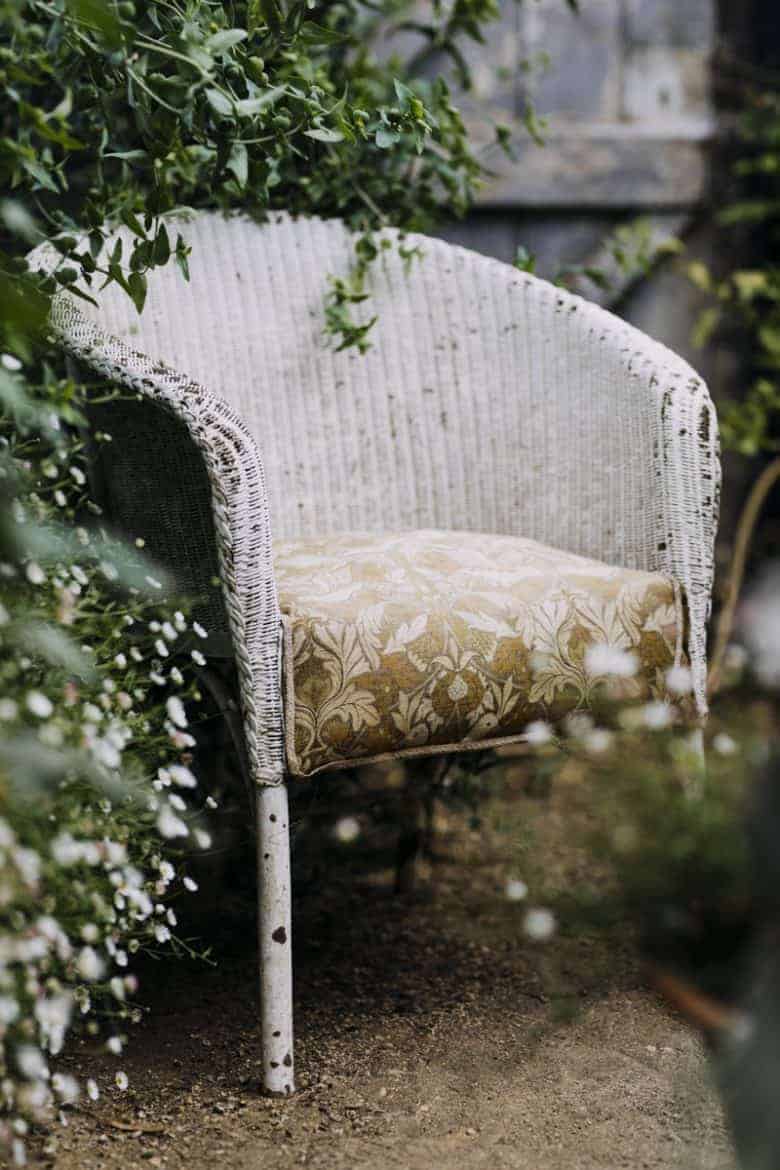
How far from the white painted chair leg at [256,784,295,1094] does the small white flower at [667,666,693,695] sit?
403mm

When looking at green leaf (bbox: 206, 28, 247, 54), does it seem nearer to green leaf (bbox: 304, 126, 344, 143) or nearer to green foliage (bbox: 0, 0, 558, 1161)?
green foliage (bbox: 0, 0, 558, 1161)

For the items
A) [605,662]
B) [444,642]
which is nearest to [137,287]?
[444,642]

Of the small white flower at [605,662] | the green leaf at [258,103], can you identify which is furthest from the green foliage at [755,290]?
the green leaf at [258,103]

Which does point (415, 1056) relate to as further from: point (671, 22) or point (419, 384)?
point (671, 22)

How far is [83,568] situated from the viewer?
125cm

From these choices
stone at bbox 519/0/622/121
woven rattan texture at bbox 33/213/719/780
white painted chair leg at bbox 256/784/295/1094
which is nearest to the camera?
white painted chair leg at bbox 256/784/295/1094

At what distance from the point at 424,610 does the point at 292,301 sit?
0.69m

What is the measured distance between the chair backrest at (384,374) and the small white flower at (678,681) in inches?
13.7

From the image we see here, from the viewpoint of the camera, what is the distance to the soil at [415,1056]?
1.11m

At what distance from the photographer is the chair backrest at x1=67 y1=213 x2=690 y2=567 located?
5.22ft

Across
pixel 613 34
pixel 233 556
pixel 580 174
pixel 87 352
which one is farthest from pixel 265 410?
pixel 613 34

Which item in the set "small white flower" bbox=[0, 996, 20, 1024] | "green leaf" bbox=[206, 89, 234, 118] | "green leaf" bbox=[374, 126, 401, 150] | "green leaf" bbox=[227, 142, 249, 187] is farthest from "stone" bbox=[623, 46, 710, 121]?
"small white flower" bbox=[0, 996, 20, 1024]

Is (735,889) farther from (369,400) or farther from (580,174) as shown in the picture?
(580,174)

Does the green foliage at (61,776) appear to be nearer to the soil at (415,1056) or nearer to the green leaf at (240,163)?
the soil at (415,1056)
